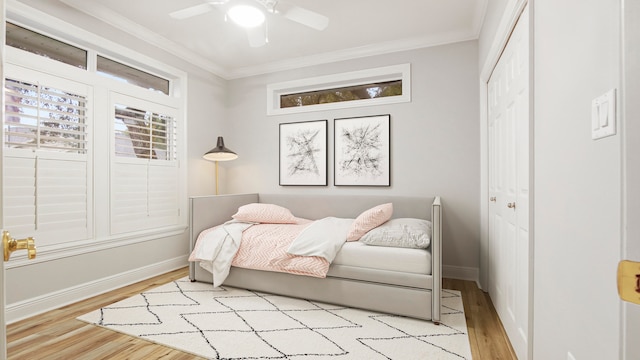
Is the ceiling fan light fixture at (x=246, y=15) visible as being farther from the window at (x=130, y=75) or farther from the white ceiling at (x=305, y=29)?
the window at (x=130, y=75)

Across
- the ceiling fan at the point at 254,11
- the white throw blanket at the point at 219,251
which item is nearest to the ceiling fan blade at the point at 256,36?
the ceiling fan at the point at 254,11

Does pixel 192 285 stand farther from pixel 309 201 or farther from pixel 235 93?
pixel 235 93

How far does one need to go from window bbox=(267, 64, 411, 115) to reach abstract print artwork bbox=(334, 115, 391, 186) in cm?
23

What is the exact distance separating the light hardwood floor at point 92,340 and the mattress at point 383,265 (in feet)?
1.53

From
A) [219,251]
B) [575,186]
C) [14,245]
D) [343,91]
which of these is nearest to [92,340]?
[219,251]

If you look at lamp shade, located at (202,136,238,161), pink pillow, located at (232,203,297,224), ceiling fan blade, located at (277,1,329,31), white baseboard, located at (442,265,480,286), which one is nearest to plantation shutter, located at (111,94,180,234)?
lamp shade, located at (202,136,238,161)

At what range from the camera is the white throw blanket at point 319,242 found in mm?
2449

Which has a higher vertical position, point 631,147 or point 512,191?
point 631,147

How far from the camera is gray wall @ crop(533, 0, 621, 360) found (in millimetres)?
Result: 816

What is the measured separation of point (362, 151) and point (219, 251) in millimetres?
1853

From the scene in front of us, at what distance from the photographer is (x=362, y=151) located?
360cm

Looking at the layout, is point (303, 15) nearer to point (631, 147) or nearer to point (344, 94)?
point (344, 94)

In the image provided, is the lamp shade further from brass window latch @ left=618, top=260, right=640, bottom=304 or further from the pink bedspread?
brass window latch @ left=618, top=260, right=640, bottom=304

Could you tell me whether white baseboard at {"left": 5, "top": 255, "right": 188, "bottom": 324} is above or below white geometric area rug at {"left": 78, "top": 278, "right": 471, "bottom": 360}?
above
